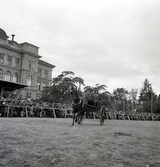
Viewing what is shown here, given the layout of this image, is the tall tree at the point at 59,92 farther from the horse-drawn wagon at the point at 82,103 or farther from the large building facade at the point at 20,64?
the horse-drawn wagon at the point at 82,103

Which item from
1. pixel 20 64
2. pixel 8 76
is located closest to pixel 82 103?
pixel 8 76

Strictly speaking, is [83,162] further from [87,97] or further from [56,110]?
[56,110]

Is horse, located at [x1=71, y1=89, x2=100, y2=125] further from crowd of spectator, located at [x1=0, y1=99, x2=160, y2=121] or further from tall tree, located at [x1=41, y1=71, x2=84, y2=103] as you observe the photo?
tall tree, located at [x1=41, y1=71, x2=84, y2=103]

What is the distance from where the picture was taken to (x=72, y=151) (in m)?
4.30

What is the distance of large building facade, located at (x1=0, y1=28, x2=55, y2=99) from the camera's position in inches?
2159

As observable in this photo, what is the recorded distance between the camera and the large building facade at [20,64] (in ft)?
180

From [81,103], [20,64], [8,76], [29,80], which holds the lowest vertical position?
[81,103]

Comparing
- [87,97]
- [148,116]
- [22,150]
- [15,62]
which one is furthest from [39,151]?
[15,62]

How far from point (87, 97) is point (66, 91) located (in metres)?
37.4

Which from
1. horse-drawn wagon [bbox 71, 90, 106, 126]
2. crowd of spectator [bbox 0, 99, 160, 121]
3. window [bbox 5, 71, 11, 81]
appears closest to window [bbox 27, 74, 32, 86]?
window [bbox 5, 71, 11, 81]

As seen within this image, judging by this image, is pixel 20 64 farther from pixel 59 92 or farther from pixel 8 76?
pixel 59 92

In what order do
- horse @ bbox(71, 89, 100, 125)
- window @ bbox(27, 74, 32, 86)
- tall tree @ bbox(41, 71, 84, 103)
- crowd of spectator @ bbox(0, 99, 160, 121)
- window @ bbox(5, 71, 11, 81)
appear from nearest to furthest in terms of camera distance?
horse @ bbox(71, 89, 100, 125) < crowd of spectator @ bbox(0, 99, 160, 121) < tall tree @ bbox(41, 71, 84, 103) < window @ bbox(5, 71, 11, 81) < window @ bbox(27, 74, 32, 86)

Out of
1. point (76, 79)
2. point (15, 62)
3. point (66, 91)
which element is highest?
point (15, 62)

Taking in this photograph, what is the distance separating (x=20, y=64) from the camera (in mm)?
59188
